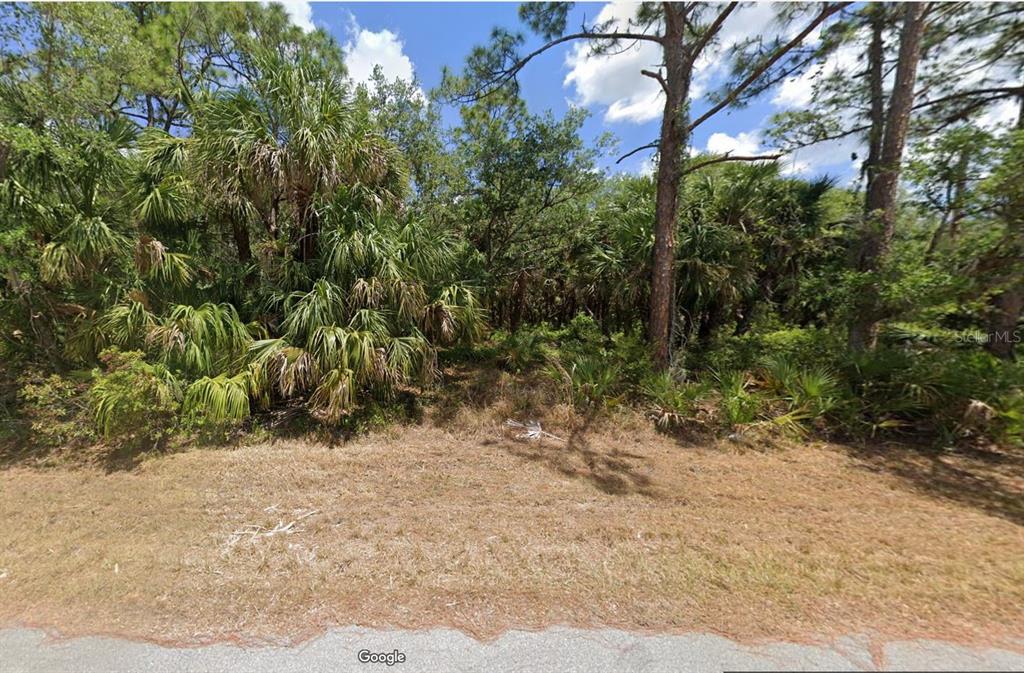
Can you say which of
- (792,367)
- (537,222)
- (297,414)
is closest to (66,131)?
(297,414)

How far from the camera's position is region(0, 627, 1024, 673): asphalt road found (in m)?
2.01

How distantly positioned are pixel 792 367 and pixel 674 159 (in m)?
3.87

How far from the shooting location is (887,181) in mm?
6465

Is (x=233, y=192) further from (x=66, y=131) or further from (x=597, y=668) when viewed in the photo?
(x=597, y=668)

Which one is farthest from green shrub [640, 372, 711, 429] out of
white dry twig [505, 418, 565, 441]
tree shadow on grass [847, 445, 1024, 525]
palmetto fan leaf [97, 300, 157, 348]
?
palmetto fan leaf [97, 300, 157, 348]

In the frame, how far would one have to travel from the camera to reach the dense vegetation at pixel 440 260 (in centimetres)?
A: 515

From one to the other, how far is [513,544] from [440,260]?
4.75 metres

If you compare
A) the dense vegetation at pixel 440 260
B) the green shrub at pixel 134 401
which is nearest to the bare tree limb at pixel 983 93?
the dense vegetation at pixel 440 260

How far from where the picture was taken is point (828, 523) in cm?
343

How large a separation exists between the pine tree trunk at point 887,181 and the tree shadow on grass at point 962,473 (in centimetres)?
211

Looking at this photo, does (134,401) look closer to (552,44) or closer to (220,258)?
(220,258)

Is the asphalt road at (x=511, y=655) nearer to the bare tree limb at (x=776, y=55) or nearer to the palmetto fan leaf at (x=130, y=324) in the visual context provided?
the palmetto fan leaf at (x=130, y=324)

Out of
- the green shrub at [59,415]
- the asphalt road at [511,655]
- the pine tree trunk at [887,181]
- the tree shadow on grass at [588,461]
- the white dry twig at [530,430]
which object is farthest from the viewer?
the pine tree trunk at [887,181]

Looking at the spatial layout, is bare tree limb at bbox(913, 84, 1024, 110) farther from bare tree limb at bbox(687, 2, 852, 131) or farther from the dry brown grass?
the dry brown grass
